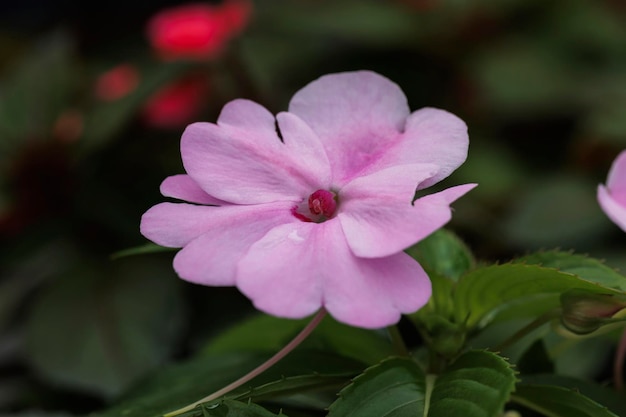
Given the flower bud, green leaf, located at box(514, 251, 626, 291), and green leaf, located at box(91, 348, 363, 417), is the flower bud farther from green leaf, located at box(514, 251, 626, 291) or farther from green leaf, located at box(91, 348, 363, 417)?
green leaf, located at box(91, 348, 363, 417)

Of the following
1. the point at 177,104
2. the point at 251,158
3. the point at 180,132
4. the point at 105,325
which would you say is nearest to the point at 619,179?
the point at 251,158

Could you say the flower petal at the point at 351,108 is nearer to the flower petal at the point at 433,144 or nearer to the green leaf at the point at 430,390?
the flower petal at the point at 433,144

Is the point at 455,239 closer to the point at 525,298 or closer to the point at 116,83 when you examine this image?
the point at 525,298

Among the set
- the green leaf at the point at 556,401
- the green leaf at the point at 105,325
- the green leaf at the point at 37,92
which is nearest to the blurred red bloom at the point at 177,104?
the green leaf at the point at 37,92

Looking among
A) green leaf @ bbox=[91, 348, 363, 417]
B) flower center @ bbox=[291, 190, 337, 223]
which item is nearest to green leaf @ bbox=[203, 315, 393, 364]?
green leaf @ bbox=[91, 348, 363, 417]

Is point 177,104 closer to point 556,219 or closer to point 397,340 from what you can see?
point 556,219

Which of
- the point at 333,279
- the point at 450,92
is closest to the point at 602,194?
the point at 333,279
